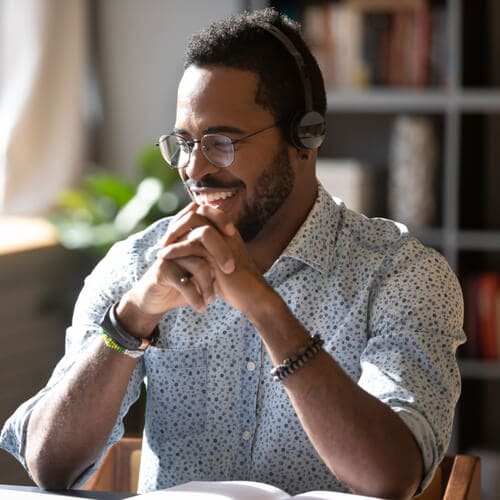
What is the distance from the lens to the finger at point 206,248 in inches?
56.2

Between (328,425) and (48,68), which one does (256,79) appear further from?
(48,68)

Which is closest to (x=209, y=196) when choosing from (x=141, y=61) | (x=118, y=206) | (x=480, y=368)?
(x=118, y=206)

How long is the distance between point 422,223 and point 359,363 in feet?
6.26

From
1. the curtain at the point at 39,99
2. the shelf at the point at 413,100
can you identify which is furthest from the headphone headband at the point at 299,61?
the curtain at the point at 39,99

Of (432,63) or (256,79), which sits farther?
(432,63)

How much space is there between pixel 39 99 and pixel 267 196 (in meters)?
2.16

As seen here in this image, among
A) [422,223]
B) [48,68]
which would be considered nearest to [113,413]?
[422,223]

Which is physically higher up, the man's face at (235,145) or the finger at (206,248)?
the man's face at (235,145)

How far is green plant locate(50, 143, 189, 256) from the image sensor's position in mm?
3369

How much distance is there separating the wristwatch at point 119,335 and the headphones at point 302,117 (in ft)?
1.24

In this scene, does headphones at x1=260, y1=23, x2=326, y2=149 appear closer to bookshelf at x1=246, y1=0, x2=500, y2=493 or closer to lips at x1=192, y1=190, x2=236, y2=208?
lips at x1=192, y1=190, x2=236, y2=208

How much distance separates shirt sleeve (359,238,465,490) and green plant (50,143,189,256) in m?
1.84

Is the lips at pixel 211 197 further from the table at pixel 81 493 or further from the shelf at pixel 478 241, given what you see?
the shelf at pixel 478 241

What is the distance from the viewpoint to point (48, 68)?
366cm
